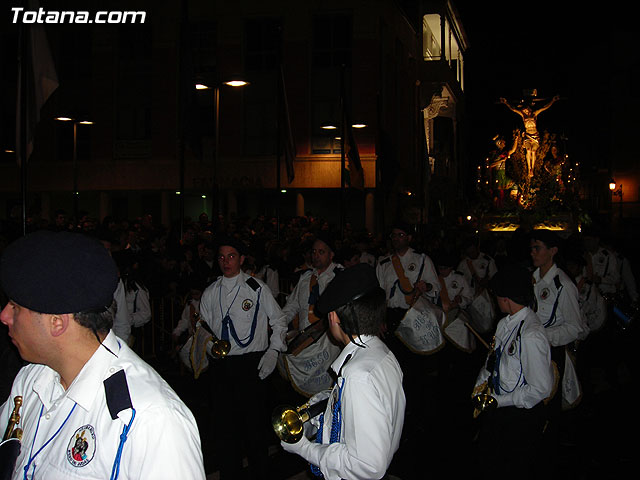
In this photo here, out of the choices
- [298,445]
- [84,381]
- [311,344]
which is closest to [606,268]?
[311,344]

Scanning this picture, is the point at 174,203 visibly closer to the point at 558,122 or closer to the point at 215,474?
the point at 215,474

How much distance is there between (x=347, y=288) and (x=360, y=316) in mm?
172

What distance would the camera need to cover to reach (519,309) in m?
5.71

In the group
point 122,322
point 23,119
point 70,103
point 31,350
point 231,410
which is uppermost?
point 70,103

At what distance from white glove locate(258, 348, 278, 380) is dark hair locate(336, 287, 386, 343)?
3.45 metres

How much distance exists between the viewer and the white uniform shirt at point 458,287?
40.1 ft

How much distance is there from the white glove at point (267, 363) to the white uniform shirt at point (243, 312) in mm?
66

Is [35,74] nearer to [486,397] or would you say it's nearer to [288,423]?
[486,397]

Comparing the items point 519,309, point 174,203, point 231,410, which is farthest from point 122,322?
point 174,203

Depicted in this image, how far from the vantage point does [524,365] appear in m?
5.41

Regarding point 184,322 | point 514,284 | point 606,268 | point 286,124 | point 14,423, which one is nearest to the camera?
point 14,423

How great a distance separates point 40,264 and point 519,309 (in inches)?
166

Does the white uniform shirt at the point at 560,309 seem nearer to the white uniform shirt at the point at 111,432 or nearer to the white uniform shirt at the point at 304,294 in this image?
the white uniform shirt at the point at 304,294

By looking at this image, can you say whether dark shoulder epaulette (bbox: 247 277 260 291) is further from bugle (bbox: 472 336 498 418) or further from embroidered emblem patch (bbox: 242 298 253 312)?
bugle (bbox: 472 336 498 418)
